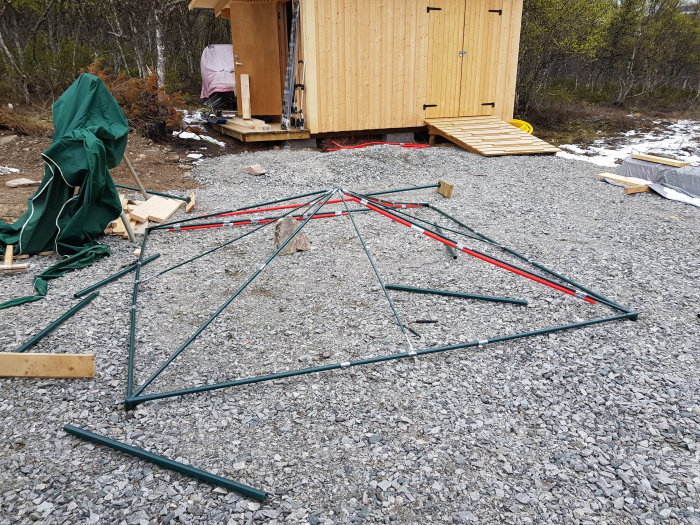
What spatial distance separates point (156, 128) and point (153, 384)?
799 centimetres

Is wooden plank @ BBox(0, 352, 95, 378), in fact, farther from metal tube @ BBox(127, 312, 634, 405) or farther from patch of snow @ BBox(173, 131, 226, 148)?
patch of snow @ BBox(173, 131, 226, 148)

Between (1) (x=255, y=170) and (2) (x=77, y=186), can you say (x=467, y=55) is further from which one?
(2) (x=77, y=186)

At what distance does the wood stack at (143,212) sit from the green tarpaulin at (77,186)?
36 centimetres

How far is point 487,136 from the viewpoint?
10297 millimetres

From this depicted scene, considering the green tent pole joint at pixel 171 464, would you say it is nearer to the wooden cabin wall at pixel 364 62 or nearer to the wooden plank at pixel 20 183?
the wooden plank at pixel 20 183

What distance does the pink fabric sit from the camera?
1367cm

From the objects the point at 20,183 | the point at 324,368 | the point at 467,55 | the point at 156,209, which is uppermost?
the point at 467,55

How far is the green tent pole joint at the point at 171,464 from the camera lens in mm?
2193

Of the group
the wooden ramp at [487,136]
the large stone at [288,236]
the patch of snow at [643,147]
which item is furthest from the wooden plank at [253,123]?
the patch of snow at [643,147]

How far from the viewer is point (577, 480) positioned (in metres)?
2.31

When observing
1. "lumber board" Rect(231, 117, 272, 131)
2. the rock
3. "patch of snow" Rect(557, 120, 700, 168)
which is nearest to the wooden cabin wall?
"lumber board" Rect(231, 117, 272, 131)

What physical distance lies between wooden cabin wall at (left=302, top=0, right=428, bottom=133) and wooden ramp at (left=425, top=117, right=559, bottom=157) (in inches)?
28.7

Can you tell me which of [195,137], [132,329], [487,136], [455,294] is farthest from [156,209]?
[487,136]

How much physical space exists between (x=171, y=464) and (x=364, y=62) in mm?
9313
